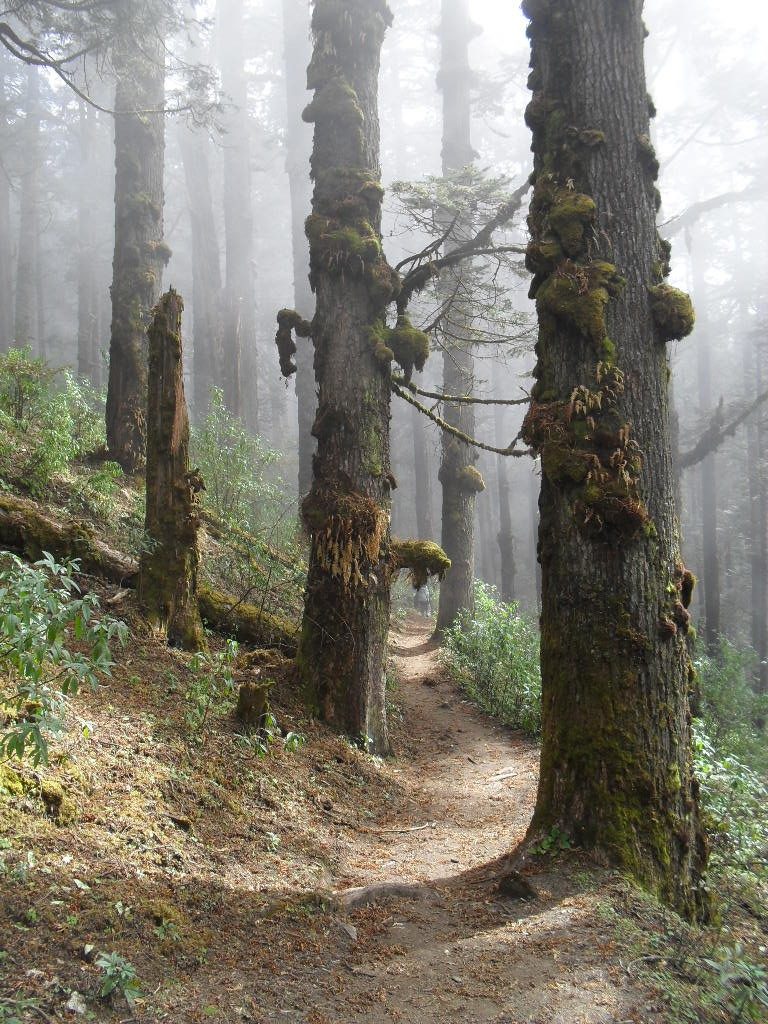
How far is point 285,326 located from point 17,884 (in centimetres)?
621

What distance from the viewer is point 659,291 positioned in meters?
4.32

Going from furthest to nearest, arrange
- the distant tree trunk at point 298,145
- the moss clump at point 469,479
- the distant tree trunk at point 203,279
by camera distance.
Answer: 1. the distant tree trunk at point 203,279
2. the distant tree trunk at point 298,145
3. the moss clump at point 469,479

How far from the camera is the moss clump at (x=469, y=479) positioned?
1421 centimetres

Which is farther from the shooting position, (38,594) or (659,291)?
(659,291)

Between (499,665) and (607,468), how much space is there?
752 centimetres

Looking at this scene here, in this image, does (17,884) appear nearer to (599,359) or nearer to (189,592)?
(189,592)

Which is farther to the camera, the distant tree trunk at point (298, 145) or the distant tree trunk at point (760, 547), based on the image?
the distant tree trunk at point (760, 547)

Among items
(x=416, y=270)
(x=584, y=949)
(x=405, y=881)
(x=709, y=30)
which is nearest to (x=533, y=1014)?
(x=584, y=949)

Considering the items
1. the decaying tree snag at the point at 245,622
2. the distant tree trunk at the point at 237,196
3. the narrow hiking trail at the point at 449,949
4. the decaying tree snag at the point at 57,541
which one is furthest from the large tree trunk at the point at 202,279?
the narrow hiking trail at the point at 449,949

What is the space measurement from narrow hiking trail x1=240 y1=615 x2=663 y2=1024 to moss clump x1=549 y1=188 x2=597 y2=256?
12.1 feet

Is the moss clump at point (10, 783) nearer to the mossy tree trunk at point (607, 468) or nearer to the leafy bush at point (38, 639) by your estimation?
the leafy bush at point (38, 639)

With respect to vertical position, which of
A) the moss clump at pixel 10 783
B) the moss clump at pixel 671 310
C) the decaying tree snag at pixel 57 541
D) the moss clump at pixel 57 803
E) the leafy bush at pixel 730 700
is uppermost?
the moss clump at pixel 671 310

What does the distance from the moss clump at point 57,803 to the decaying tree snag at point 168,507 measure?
261cm

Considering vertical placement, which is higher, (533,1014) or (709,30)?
(709,30)
